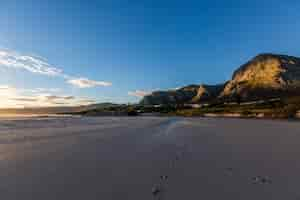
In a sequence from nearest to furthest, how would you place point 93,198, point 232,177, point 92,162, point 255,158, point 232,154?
point 93,198 < point 232,177 < point 92,162 < point 255,158 < point 232,154

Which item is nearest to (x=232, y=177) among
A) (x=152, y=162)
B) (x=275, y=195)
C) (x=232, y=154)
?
(x=275, y=195)

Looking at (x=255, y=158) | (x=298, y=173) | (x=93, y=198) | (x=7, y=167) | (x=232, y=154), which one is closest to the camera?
(x=93, y=198)

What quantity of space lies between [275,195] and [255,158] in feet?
13.9

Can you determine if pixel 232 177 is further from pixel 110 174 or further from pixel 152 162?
pixel 110 174

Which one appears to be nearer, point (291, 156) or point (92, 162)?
point (92, 162)

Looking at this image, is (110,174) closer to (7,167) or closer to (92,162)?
(92,162)

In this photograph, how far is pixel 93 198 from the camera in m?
4.78

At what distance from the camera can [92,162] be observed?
27.0 ft

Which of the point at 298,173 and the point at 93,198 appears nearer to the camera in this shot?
the point at 93,198

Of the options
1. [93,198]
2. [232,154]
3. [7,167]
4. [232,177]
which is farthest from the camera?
[232,154]

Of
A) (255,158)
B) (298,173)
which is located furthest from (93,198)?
(255,158)

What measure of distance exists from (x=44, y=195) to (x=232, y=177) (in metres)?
5.12

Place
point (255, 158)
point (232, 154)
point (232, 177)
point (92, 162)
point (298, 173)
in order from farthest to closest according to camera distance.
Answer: point (232, 154)
point (255, 158)
point (92, 162)
point (298, 173)
point (232, 177)

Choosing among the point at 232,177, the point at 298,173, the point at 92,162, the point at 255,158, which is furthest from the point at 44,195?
the point at 255,158
